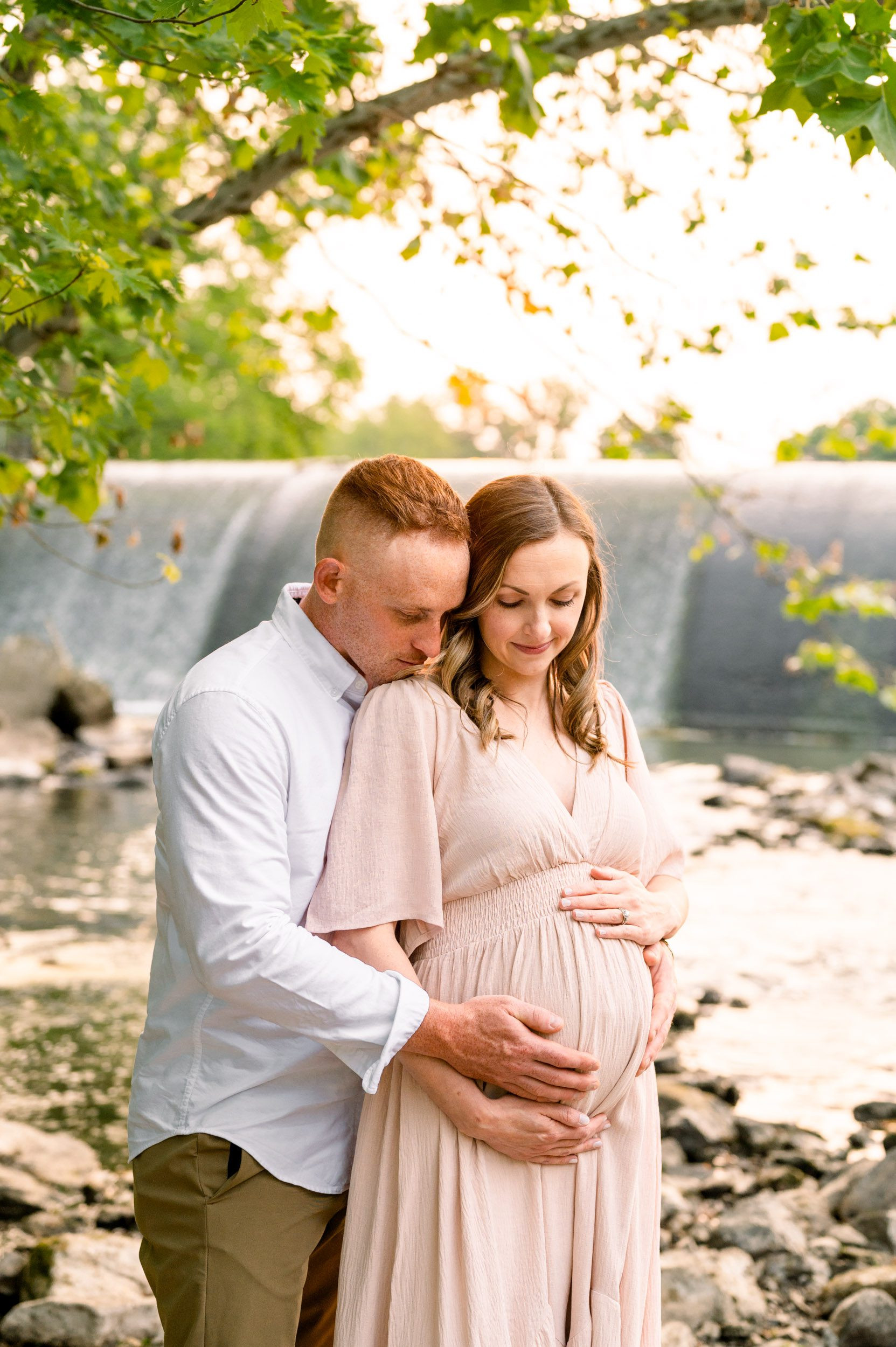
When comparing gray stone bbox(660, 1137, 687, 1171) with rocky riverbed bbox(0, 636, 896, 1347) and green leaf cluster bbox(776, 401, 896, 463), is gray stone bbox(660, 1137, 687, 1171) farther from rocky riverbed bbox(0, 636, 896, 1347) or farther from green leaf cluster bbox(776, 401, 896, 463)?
green leaf cluster bbox(776, 401, 896, 463)

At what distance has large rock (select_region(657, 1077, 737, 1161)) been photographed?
4.59m

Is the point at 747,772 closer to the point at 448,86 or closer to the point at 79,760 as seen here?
the point at 79,760

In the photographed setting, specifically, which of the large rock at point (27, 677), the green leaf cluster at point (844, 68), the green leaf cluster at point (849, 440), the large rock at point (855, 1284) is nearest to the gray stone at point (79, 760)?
the large rock at point (27, 677)

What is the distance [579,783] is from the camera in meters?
2.23

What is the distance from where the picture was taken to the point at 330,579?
2.18 meters

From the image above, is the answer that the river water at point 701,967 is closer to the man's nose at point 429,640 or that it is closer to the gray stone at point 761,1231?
the gray stone at point 761,1231

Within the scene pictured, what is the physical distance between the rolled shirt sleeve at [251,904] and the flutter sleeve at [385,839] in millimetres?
111

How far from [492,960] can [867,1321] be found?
1.89 m

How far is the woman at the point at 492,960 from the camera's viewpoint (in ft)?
6.69

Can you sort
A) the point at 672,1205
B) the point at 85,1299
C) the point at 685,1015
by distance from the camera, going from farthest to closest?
the point at 685,1015 → the point at 672,1205 → the point at 85,1299

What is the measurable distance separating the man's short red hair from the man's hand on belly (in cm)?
76

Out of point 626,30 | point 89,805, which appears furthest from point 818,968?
point 89,805

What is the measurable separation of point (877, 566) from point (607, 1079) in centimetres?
1386

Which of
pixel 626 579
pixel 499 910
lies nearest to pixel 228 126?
pixel 499 910
